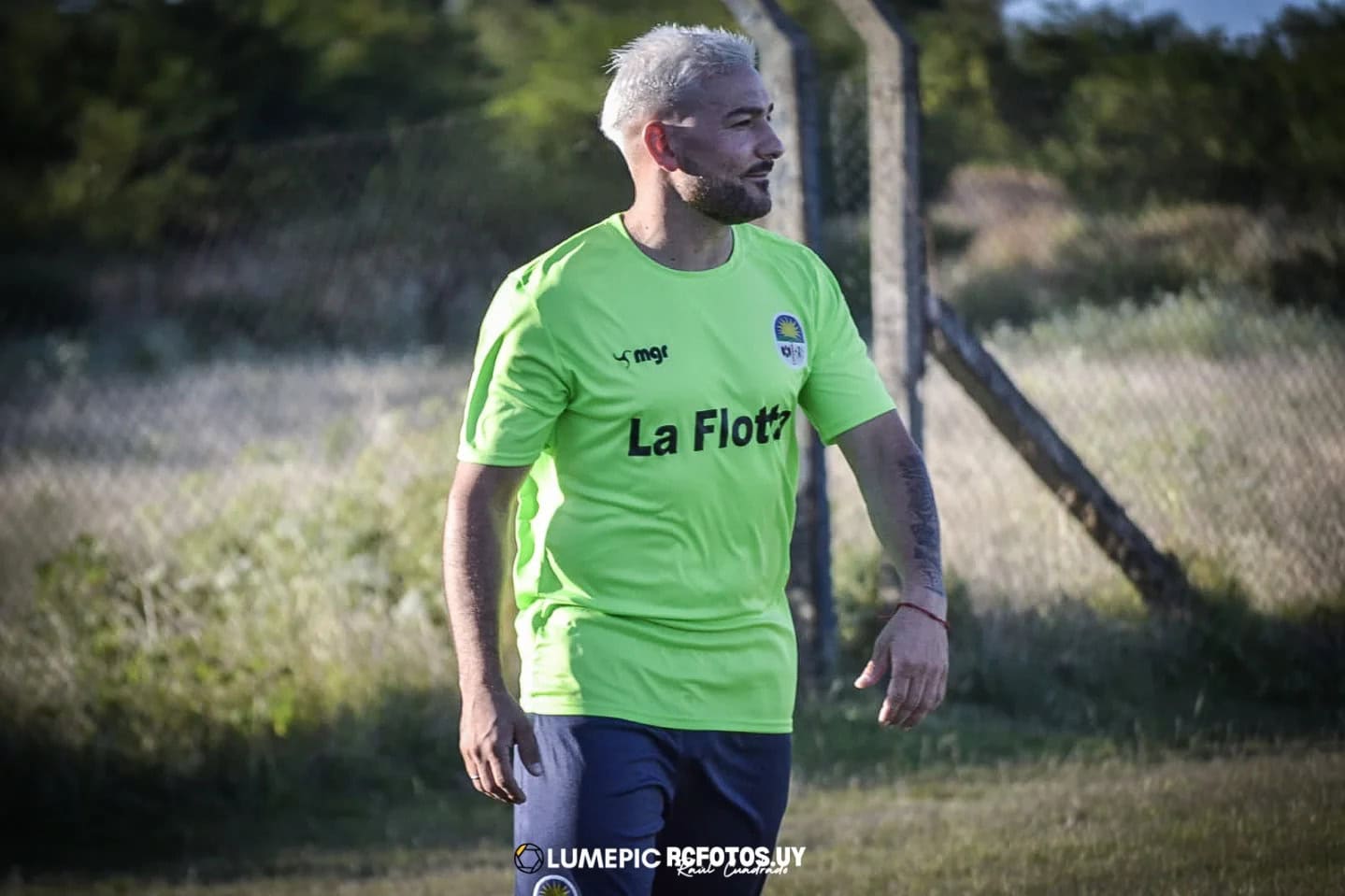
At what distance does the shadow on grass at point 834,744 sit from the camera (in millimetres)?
5762

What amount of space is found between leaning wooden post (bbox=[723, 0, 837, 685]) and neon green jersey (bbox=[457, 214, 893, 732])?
307 centimetres

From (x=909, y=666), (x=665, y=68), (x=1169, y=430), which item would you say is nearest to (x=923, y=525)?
(x=909, y=666)

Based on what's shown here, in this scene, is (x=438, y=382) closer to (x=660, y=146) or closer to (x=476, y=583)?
(x=660, y=146)

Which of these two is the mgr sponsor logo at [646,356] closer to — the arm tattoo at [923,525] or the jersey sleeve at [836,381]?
the jersey sleeve at [836,381]

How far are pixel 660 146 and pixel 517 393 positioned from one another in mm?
519

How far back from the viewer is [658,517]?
2900mm

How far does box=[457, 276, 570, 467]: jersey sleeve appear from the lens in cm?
284

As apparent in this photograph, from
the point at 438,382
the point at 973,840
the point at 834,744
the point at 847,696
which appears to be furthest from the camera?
the point at 438,382

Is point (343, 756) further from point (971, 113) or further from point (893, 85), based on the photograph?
point (971, 113)

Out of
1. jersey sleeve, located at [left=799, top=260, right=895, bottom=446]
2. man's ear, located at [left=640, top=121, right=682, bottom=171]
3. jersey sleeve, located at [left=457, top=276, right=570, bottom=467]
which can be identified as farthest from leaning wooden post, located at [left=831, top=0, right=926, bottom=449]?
jersey sleeve, located at [left=457, top=276, right=570, bottom=467]

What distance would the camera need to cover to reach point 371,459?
820 cm

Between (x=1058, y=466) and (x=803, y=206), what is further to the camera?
(x=1058, y=466)

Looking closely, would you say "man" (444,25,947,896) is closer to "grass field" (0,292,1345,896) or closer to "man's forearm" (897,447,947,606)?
"man's forearm" (897,447,947,606)

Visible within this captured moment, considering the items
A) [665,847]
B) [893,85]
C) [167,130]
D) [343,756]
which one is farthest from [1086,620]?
[167,130]
